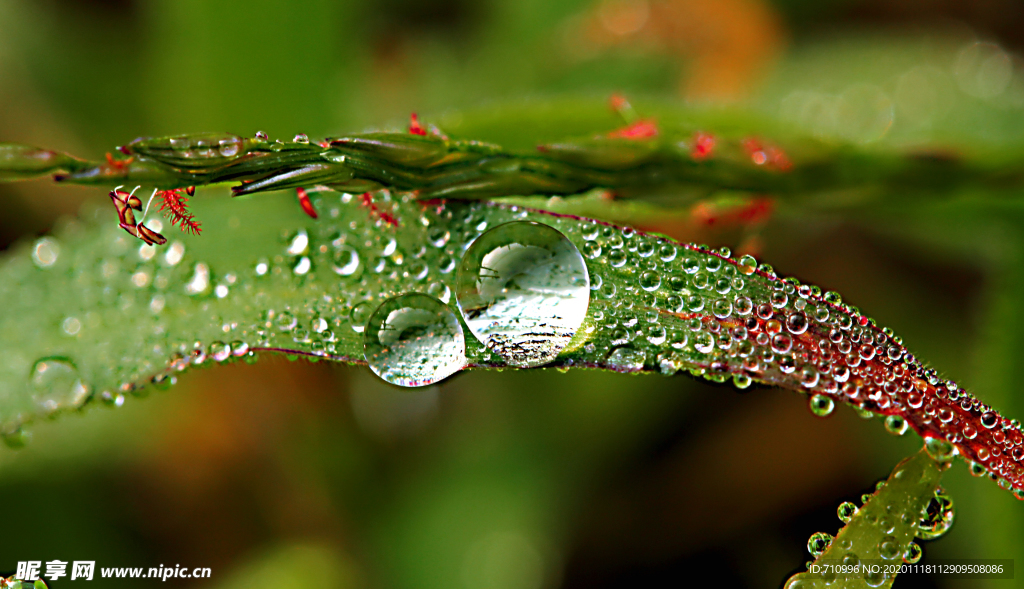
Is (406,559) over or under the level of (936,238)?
under

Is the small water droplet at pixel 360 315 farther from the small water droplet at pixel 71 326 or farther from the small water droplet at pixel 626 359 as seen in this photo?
the small water droplet at pixel 71 326

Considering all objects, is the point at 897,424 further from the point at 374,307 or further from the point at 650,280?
the point at 374,307

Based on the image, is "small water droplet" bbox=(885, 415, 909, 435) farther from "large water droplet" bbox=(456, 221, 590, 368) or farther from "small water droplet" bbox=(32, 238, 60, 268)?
"small water droplet" bbox=(32, 238, 60, 268)

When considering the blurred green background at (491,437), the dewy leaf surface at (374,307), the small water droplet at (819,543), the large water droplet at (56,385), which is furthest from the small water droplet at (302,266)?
the blurred green background at (491,437)

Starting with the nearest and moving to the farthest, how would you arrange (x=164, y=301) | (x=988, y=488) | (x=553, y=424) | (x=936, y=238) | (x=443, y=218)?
→ (x=443, y=218), (x=164, y=301), (x=988, y=488), (x=936, y=238), (x=553, y=424)

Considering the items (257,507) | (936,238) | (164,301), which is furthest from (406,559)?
(936,238)

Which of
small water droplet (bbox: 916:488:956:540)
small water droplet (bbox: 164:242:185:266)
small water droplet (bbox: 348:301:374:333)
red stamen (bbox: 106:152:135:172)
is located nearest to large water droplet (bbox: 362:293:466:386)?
small water droplet (bbox: 348:301:374:333)

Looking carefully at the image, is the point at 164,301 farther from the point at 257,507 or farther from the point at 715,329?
the point at 257,507
